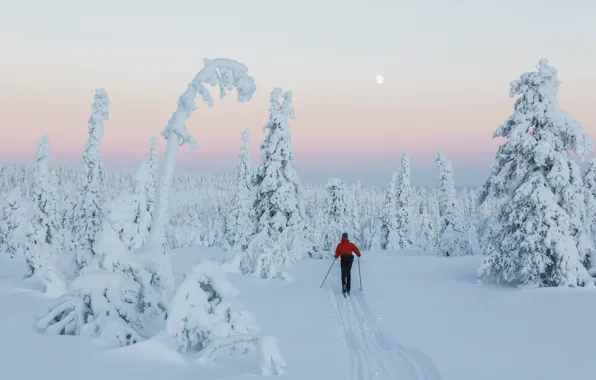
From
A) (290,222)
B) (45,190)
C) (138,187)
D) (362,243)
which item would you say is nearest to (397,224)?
(362,243)

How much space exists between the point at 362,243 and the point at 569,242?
58.9 metres

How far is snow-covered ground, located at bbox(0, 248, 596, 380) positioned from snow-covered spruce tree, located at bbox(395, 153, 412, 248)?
41.8 meters

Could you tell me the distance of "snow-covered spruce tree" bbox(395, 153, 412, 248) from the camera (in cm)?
5753

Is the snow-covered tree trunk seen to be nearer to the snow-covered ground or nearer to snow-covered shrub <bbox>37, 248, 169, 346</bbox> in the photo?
snow-covered shrub <bbox>37, 248, 169, 346</bbox>

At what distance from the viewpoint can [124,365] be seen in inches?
255

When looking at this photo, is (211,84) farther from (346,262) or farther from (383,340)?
(346,262)

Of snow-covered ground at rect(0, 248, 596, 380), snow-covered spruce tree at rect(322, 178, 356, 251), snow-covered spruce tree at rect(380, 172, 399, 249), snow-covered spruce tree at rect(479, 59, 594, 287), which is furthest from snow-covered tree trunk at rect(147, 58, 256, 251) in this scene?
snow-covered spruce tree at rect(380, 172, 399, 249)

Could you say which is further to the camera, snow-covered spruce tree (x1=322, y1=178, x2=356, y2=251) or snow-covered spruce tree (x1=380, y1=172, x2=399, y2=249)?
snow-covered spruce tree (x1=380, y1=172, x2=399, y2=249)

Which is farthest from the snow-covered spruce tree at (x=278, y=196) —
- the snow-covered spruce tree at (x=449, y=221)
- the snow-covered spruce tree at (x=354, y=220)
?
the snow-covered spruce tree at (x=449, y=221)

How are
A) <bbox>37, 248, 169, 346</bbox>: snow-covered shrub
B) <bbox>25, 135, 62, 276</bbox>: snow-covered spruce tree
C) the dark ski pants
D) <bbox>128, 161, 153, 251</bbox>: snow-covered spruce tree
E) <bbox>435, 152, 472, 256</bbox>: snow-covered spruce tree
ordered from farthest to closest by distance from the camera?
<bbox>435, 152, 472, 256</bbox>: snow-covered spruce tree → <bbox>25, 135, 62, 276</bbox>: snow-covered spruce tree → the dark ski pants → <bbox>128, 161, 153, 251</bbox>: snow-covered spruce tree → <bbox>37, 248, 169, 346</bbox>: snow-covered shrub

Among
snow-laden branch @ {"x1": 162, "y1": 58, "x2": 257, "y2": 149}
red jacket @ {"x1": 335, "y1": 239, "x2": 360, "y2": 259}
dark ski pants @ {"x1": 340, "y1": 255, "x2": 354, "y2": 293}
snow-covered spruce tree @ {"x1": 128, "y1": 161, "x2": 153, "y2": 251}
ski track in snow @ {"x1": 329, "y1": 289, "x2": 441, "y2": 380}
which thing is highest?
snow-laden branch @ {"x1": 162, "y1": 58, "x2": 257, "y2": 149}

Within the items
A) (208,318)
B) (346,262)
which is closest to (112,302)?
(208,318)

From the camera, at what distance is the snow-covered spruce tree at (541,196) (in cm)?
1483

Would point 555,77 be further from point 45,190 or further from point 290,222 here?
point 45,190
